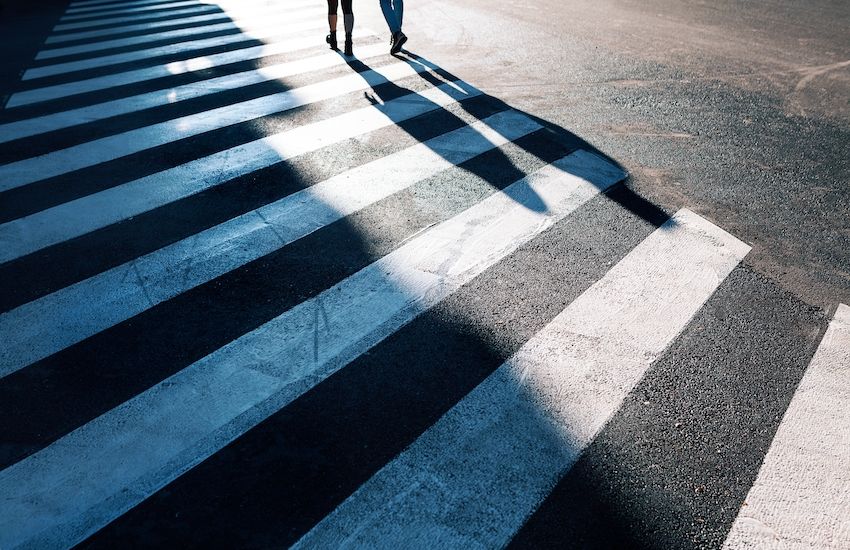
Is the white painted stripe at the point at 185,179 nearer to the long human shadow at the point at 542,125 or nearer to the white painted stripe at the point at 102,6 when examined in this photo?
the long human shadow at the point at 542,125

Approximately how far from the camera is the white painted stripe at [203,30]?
28.3 ft

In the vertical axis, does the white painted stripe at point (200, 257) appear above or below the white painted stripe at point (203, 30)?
below

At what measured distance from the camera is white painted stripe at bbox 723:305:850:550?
222 cm

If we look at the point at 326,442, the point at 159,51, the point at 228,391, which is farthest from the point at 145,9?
the point at 326,442

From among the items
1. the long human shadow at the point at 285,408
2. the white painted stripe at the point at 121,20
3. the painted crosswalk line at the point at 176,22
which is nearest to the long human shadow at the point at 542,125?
the long human shadow at the point at 285,408

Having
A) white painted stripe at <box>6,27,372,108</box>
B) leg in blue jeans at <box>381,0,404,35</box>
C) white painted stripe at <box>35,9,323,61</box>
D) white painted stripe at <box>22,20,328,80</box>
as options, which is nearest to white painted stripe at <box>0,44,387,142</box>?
leg in blue jeans at <box>381,0,404,35</box>

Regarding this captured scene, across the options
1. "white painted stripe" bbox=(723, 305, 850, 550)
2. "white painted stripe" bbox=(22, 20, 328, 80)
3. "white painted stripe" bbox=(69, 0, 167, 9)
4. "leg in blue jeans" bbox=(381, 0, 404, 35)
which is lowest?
"white painted stripe" bbox=(723, 305, 850, 550)

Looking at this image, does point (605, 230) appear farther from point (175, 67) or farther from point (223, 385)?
point (175, 67)

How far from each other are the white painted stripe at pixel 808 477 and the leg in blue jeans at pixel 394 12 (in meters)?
6.82

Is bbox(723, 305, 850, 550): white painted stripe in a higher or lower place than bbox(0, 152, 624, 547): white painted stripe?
lower

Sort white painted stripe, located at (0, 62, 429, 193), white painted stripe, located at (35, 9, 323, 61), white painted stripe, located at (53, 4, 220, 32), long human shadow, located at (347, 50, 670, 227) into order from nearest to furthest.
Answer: long human shadow, located at (347, 50, 670, 227) → white painted stripe, located at (0, 62, 429, 193) → white painted stripe, located at (35, 9, 323, 61) → white painted stripe, located at (53, 4, 220, 32)

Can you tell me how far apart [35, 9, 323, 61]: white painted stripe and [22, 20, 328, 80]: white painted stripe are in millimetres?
239

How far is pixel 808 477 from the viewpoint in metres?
2.46

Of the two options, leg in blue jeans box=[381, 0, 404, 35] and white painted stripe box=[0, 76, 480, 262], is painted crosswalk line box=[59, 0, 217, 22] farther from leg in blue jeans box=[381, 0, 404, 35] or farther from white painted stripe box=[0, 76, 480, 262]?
white painted stripe box=[0, 76, 480, 262]
